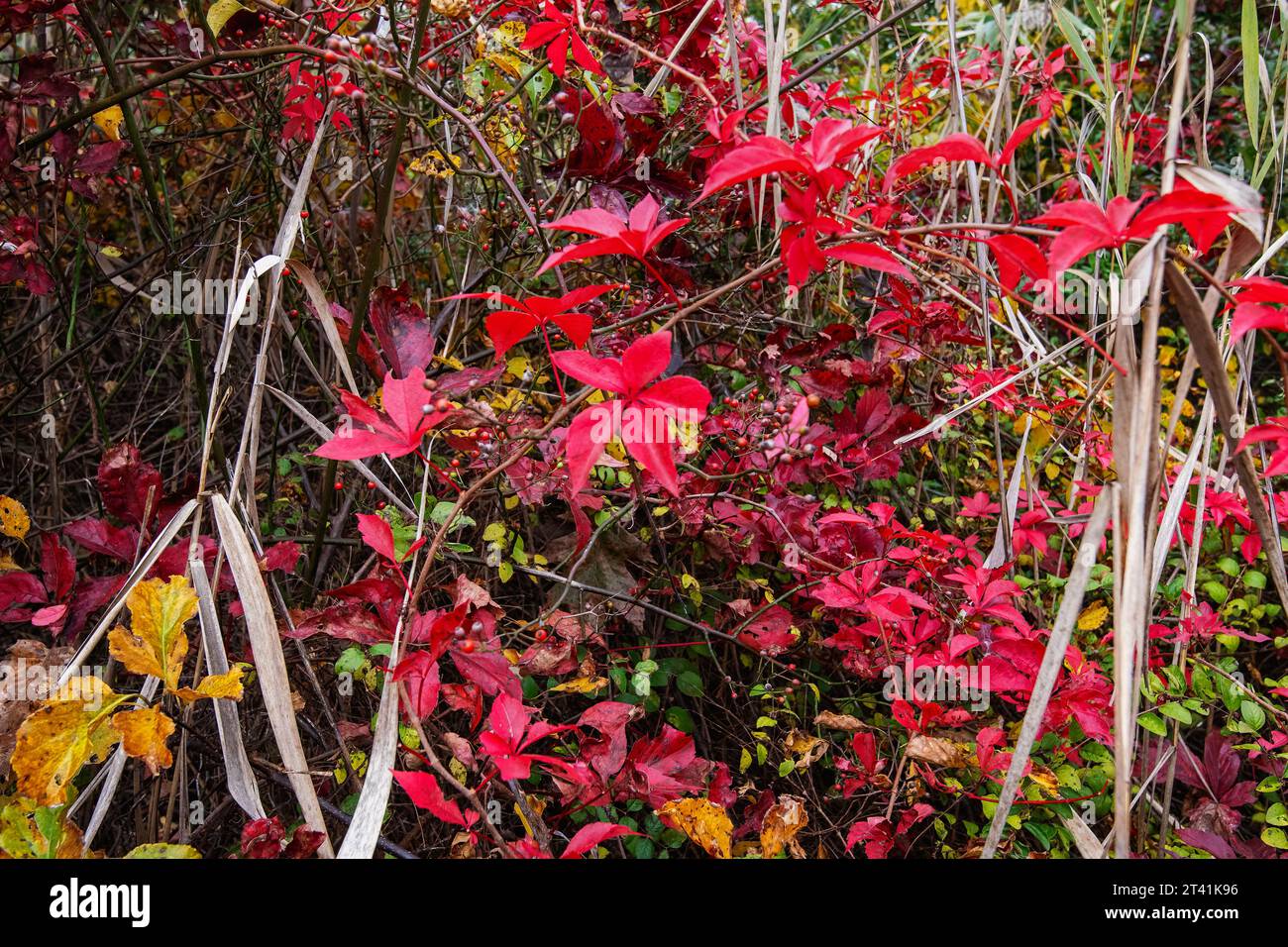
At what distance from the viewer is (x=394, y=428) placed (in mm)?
811

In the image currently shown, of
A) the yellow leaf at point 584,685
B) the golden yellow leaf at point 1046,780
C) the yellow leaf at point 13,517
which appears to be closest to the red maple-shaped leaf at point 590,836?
the yellow leaf at point 584,685

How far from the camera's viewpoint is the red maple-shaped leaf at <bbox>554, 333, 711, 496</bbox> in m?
0.68

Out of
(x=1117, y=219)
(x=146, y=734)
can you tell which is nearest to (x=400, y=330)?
(x=146, y=734)

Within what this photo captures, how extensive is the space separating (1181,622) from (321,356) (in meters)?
1.39

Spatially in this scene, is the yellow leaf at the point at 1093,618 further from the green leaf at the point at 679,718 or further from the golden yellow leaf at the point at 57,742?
the golden yellow leaf at the point at 57,742

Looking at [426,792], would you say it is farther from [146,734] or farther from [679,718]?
[679,718]

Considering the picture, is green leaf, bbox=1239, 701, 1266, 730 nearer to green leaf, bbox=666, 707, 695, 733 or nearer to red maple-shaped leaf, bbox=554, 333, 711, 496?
green leaf, bbox=666, 707, 695, 733

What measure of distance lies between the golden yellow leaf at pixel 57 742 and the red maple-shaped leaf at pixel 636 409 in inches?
18.5

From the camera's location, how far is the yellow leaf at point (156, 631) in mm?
780

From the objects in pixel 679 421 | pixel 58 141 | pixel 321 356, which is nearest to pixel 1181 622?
pixel 679 421

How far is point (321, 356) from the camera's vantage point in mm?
1511

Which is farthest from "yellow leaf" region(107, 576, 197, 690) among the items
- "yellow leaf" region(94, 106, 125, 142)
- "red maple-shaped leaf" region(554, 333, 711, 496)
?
"yellow leaf" region(94, 106, 125, 142)

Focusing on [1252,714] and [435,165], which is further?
[435,165]

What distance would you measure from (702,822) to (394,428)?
0.53 metres
